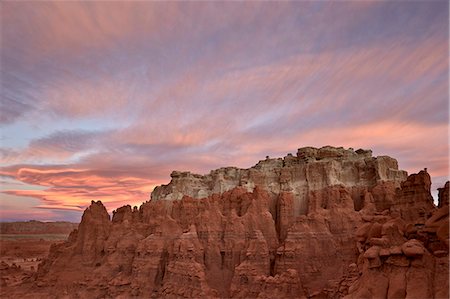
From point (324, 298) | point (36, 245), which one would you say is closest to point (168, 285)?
point (324, 298)

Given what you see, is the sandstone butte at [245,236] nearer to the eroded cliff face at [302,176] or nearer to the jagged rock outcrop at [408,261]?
the eroded cliff face at [302,176]

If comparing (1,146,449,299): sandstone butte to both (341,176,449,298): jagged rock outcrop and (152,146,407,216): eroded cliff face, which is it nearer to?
(152,146,407,216): eroded cliff face

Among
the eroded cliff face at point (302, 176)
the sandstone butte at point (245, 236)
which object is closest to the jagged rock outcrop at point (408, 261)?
the sandstone butte at point (245, 236)

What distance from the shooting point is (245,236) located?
125 feet

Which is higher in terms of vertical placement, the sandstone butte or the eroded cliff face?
the eroded cliff face

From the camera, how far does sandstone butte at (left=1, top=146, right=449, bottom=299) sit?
1303 inches

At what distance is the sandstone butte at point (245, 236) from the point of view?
3309cm

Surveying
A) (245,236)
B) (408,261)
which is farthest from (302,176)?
(408,261)

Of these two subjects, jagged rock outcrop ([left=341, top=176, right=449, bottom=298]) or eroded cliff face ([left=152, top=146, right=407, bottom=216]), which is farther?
eroded cliff face ([left=152, top=146, right=407, bottom=216])

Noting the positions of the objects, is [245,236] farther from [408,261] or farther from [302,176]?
[408,261]

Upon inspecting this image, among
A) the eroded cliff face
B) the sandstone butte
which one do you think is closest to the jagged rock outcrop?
the sandstone butte

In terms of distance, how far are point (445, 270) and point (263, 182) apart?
3573cm

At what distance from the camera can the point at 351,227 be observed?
116ft

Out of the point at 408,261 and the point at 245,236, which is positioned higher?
the point at 408,261
